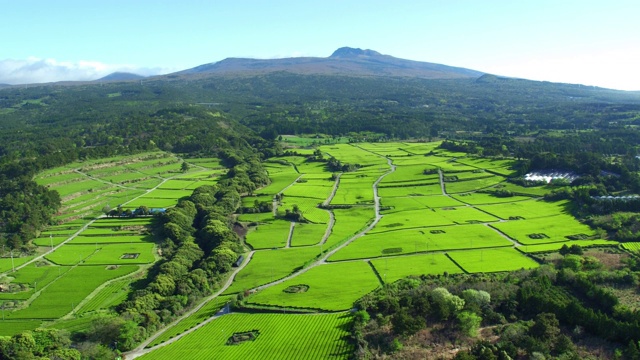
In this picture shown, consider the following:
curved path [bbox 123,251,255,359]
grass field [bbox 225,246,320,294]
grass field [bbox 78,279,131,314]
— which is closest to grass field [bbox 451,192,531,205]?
grass field [bbox 225,246,320,294]

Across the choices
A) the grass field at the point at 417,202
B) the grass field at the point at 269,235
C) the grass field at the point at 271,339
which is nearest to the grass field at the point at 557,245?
the grass field at the point at 417,202

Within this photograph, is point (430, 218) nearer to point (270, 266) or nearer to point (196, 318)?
point (270, 266)

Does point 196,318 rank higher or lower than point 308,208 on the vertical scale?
lower

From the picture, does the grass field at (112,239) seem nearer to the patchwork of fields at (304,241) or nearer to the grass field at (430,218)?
the patchwork of fields at (304,241)

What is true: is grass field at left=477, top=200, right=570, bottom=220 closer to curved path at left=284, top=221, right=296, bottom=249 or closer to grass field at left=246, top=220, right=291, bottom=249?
curved path at left=284, top=221, right=296, bottom=249

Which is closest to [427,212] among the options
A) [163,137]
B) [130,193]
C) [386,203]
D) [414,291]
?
→ [386,203]

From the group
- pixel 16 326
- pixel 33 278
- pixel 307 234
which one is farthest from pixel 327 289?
pixel 33 278
